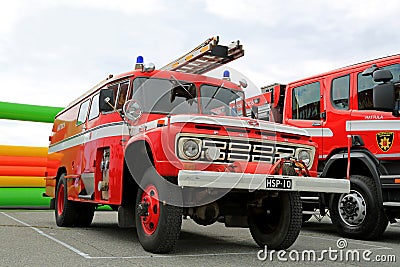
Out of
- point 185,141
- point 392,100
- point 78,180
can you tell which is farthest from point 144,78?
point 392,100

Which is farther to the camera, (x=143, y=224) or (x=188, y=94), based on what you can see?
(x=188, y=94)

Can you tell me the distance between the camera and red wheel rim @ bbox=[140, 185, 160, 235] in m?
5.96

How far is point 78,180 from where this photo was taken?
875 cm

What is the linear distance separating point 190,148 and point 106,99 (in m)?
2.04

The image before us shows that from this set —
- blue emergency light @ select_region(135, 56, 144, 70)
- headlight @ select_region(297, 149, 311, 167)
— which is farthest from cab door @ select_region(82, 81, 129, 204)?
headlight @ select_region(297, 149, 311, 167)

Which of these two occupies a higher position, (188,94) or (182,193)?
(188,94)

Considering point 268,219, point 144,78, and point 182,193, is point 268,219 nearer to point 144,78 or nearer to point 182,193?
point 182,193

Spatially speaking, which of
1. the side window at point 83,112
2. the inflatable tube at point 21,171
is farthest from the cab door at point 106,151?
the inflatable tube at point 21,171

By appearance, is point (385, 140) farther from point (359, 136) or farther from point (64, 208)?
point (64, 208)

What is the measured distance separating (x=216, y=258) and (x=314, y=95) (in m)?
4.61

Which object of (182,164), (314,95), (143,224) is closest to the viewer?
(182,164)

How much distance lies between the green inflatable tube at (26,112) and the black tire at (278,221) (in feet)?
30.3

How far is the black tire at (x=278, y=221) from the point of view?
6473 mm

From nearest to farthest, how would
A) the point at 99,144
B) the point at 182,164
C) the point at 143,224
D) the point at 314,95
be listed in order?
the point at 182,164, the point at 143,224, the point at 99,144, the point at 314,95
